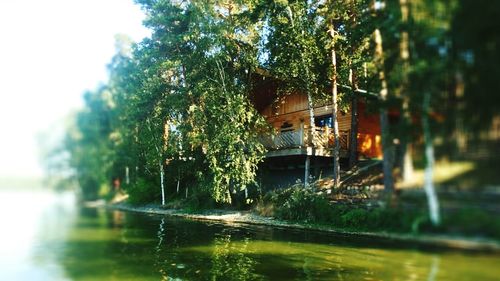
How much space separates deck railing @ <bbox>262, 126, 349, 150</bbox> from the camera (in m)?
25.5

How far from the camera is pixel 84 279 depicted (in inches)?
511

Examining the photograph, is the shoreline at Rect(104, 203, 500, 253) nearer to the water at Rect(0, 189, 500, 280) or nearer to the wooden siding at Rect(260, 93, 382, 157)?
→ the water at Rect(0, 189, 500, 280)

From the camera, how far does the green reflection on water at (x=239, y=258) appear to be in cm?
1227

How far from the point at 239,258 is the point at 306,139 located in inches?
478

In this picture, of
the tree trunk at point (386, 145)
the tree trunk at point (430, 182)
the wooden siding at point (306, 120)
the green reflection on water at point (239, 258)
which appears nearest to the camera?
the tree trunk at point (430, 182)

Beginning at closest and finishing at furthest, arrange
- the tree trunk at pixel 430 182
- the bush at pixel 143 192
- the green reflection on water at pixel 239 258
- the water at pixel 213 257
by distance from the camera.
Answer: the tree trunk at pixel 430 182 < the green reflection on water at pixel 239 258 < the water at pixel 213 257 < the bush at pixel 143 192

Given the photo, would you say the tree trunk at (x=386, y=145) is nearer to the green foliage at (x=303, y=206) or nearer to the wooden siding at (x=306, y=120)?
the green foliage at (x=303, y=206)

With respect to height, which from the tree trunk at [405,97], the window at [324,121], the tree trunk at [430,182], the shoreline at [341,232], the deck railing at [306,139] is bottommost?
the shoreline at [341,232]

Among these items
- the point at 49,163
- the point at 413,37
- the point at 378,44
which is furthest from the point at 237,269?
the point at 49,163

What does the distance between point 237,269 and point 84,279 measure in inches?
190

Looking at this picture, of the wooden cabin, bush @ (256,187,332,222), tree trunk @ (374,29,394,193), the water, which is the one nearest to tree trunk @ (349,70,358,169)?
the wooden cabin

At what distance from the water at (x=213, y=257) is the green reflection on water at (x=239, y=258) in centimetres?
3

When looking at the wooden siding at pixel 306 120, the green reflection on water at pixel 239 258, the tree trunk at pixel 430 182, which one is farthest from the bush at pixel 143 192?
the tree trunk at pixel 430 182

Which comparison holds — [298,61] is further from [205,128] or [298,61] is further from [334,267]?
[334,267]
